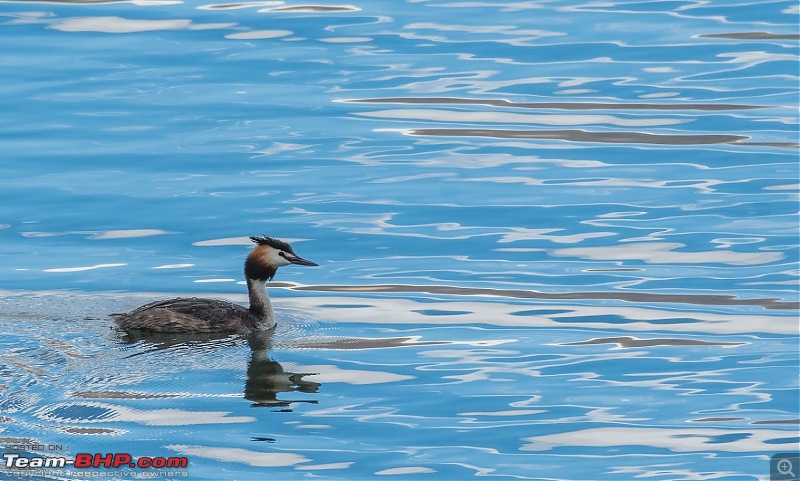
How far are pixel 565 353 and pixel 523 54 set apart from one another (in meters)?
10.7

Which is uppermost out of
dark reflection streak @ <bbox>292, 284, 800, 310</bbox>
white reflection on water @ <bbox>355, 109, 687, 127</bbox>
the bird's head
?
white reflection on water @ <bbox>355, 109, 687, 127</bbox>

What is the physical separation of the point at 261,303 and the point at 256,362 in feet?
3.70

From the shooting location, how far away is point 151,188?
1753 centimetres

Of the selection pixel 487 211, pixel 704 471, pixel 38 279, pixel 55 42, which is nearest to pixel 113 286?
pixel 38 279

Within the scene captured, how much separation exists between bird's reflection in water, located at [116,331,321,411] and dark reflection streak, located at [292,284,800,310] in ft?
4.82

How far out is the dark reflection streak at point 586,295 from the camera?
14.2 metres

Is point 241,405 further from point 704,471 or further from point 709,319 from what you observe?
point 709,319

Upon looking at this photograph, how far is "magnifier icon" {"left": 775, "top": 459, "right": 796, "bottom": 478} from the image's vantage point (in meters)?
10.6

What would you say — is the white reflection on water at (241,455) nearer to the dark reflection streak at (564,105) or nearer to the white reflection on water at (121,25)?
the dark reflection streak at (564,105)

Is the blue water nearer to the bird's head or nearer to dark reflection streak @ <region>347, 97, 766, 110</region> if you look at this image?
dark reflection streak @ <region>347, 97, 766, 110</region>

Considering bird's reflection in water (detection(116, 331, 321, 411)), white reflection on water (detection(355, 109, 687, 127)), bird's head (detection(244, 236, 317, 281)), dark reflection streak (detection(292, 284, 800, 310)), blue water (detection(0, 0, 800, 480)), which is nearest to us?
blue water (detection(0, 0, 800, 480))
